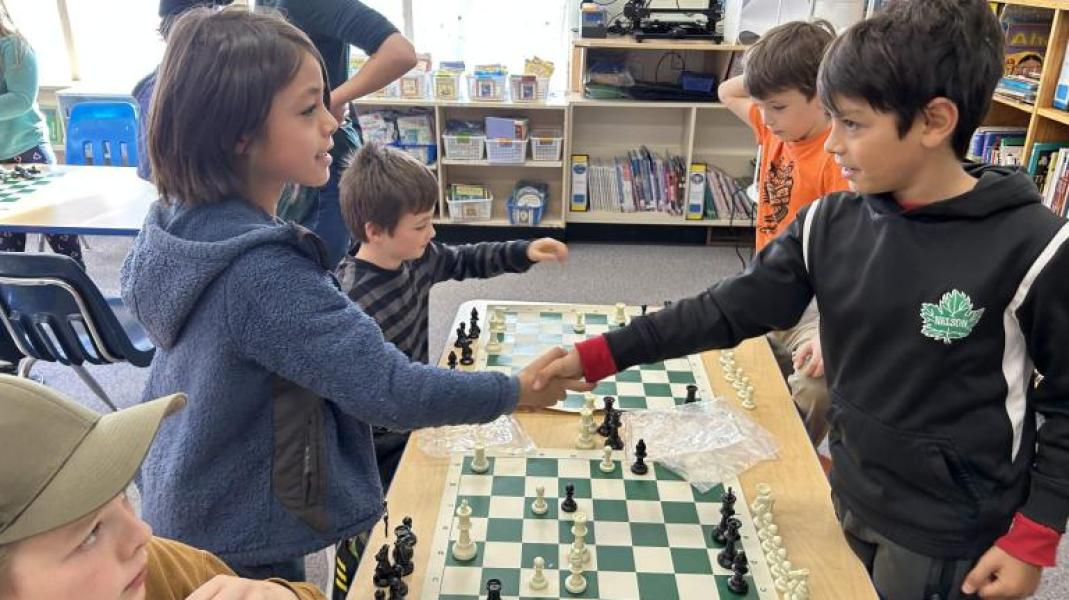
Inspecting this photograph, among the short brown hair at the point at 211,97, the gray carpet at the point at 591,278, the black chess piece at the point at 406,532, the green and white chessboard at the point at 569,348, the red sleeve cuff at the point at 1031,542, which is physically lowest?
the gray carpet at the point at 591,278

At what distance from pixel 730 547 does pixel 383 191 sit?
1129 millimetres

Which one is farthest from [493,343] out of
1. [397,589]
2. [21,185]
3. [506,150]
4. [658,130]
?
[658,130]

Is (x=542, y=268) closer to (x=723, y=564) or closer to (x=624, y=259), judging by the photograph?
(x=624, y=259)

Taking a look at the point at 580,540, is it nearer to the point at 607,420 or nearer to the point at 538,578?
the point at 538,578

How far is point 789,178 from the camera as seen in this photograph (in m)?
2.26

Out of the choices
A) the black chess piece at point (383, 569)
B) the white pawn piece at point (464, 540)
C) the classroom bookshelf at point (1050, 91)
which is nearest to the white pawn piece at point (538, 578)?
the white pawn piece at point (464, 540)

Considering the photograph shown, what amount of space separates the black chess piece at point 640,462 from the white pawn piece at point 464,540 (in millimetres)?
356

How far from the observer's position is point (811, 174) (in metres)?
2.14

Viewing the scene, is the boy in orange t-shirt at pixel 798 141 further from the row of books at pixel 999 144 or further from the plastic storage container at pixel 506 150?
the plastic storage container at pixel 506 150

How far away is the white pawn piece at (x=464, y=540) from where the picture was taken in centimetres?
128

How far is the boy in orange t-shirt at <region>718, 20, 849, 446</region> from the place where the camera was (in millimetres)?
1975

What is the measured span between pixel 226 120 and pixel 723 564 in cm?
102

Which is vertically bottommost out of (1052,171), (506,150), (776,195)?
(506,150)

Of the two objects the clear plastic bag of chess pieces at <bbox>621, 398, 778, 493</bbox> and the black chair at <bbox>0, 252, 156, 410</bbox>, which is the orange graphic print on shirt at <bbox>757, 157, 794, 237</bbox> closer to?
the clear plastic bag of chess pieces at <bbox>621, 398, 778, 493</bbox>
